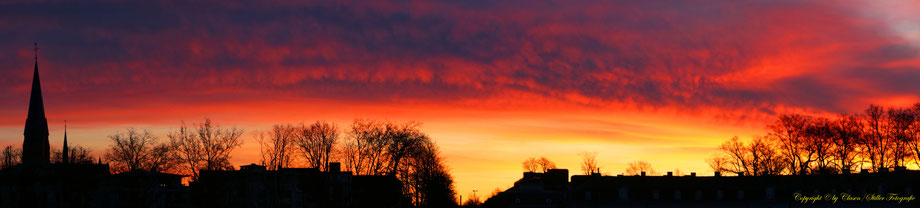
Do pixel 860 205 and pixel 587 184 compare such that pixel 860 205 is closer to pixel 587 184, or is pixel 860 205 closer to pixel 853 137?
pixel 853 137

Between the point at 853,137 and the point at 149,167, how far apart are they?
91.7 meters

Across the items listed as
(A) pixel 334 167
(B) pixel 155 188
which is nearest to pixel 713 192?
(A) pixel 334 167

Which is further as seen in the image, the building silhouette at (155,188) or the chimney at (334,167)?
the chimney at (334,167)

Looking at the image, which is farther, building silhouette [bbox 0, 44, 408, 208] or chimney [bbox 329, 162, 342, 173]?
chimney [bbox 329, 162, 342, 173]

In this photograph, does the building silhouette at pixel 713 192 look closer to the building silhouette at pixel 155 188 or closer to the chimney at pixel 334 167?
the chimney at pixel 334 167

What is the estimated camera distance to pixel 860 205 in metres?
150

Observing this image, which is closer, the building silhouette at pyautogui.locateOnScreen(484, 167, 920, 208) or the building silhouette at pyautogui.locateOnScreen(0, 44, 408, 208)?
the building silhouette at pyautogui.locateOnScreen(0, 44, 408, 208)

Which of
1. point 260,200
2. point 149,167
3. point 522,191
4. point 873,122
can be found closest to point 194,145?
point 149,167

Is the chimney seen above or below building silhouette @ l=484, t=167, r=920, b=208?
above

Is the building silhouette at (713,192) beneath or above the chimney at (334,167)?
beneath

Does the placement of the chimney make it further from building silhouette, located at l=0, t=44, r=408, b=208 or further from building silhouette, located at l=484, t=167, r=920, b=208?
building silhouette, located at l=484, t=167, r=920, b=208

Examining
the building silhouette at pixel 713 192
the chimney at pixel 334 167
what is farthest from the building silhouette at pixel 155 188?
the building silhouette at pixel 713 192

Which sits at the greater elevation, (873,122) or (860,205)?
(873,122)

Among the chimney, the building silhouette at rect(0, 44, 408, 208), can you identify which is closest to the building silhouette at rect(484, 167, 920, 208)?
the chimney
